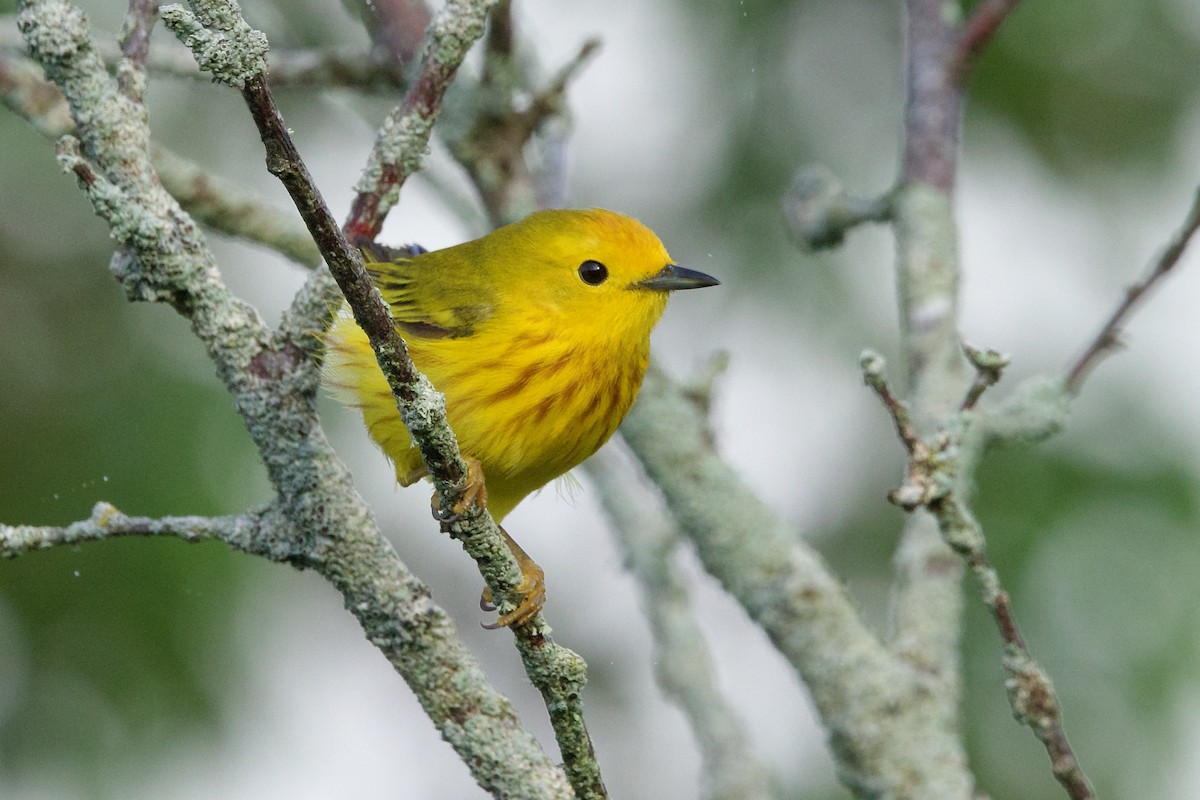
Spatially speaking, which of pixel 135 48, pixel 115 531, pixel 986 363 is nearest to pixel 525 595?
pixel 115 531

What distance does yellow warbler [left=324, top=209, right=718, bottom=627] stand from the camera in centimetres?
355

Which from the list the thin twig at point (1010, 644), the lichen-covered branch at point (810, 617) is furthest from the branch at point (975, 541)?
the lichen-covered branch at point (810, 617)

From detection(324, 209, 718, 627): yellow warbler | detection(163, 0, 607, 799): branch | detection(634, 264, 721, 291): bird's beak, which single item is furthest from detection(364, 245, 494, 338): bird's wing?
detection(163, 0, 607, 799): branch

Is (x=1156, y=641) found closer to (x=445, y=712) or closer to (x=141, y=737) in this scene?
(x=445, y=712)

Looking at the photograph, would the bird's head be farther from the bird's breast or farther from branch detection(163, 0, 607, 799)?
branch detection(163, 0, 607, 799)

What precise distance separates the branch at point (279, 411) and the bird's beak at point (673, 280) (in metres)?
1.37

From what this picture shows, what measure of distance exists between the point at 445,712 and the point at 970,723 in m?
2.95

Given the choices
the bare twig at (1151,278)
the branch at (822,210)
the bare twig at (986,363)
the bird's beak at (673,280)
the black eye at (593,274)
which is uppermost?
the branch at (822,210)

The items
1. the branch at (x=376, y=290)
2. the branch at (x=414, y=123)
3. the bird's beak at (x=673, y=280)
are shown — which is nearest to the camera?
the branch at (x=376, y=290)

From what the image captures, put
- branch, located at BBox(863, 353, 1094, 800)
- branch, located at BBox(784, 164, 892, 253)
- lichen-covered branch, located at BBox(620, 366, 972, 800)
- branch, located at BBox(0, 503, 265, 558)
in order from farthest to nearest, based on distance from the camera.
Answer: branch, located at BBox(784, 164, 892, 253), lichen-covered branch, located at BBox(620, 366, 972, 800), branch, located at BBox(0, 503, 265, 558), branch, located at BBox(863, 353, 1094, 800)

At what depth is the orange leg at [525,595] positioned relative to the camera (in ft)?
7.72

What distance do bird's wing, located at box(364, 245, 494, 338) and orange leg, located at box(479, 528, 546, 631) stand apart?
784 millimetres

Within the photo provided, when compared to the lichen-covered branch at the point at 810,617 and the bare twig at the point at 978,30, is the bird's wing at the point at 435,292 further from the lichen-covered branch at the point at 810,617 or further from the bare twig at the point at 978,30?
the bare twig at the point at 978,30

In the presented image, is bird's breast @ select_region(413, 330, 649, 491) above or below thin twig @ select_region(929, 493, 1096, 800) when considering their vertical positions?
above
